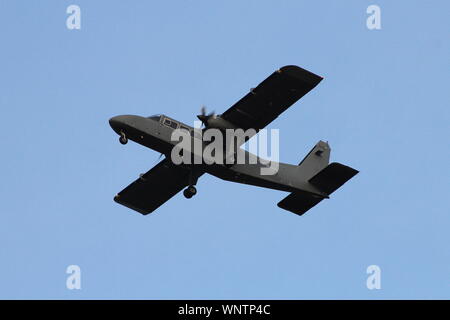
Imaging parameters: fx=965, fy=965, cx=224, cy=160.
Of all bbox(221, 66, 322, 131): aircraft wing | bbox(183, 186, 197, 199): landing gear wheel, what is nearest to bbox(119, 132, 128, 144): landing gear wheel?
bbox(183, 186, 197, 199): landing gear wheel

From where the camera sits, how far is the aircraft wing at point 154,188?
158ft

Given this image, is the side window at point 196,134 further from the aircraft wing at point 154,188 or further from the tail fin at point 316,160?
the tail fin at point 316,160

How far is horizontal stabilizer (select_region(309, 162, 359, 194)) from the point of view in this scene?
46.7m

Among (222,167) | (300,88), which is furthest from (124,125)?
(300,88)

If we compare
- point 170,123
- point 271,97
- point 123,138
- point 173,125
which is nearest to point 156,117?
point 170,123

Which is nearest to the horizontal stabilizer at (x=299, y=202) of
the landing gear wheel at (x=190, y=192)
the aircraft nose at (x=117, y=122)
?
the landing gear wheel at (x=190, y=192)

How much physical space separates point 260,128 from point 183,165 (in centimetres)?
405

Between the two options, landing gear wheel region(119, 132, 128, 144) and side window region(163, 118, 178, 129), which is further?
side window region(163, 118, 178, 129)

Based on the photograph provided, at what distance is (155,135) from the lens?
44.4 meters

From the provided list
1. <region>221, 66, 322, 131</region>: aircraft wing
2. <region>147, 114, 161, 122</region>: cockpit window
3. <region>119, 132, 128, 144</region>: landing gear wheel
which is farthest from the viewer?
<region>147, 114, 161, 122</region>: cockpit window

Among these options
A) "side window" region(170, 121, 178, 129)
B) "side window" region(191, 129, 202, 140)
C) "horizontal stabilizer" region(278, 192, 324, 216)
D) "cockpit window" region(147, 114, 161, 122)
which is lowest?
"horizontal stabilizer" region(278, 192, 324, 216)

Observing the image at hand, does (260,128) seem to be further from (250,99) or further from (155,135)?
(155,135)

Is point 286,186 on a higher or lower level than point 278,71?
lower

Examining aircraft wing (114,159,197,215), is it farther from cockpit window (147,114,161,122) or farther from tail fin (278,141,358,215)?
tail fin (278,141,358,215)
